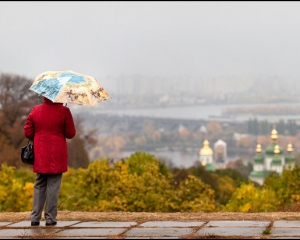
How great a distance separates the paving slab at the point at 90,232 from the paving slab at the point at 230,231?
1.03 meters

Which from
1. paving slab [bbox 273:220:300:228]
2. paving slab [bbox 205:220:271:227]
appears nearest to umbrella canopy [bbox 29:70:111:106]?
paving slab [bbox 205:220:271:227]

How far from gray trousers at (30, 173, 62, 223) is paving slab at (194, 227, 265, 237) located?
7.17ft

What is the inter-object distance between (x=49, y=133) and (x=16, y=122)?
69336 mm

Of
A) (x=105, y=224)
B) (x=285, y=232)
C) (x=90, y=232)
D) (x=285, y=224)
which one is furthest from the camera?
(x=105, y=224)

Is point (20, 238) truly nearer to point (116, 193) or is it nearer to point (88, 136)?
point (116, 193)

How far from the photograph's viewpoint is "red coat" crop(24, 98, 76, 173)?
10.8 meters

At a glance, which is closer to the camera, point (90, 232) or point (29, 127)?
point (90, 232)

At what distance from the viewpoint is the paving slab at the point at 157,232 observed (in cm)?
945

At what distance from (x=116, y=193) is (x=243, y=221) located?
2493 centimetres

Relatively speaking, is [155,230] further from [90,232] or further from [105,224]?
[105,224]

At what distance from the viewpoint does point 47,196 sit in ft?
36.0

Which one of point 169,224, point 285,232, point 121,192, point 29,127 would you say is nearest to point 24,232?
point 29,127

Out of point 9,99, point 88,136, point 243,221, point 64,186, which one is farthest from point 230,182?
point 243,221

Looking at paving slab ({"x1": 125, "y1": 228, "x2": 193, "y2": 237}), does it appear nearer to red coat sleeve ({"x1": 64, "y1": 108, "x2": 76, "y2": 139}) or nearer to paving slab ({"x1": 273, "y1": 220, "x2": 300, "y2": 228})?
paving slab ({"x1": 273, "y1": 220, "x2": 300, "y2": 228})
